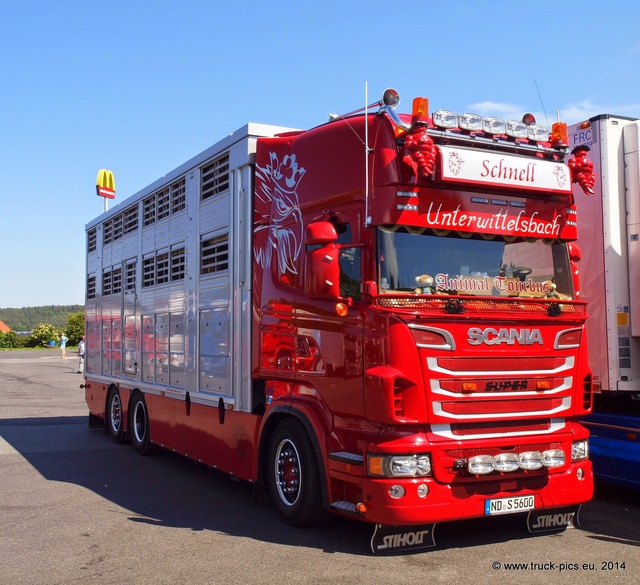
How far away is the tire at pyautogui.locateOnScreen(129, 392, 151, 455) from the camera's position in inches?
457

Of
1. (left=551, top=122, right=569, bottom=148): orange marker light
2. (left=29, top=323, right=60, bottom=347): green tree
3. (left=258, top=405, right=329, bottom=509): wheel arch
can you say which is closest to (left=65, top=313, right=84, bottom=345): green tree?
(left=29, top=323, right=60, bottom=347): green tree

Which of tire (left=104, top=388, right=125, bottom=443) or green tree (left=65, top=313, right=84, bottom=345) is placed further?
green tree (left=65, top=313, right=84, bottom=345)

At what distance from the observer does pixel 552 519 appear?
681 centimetres

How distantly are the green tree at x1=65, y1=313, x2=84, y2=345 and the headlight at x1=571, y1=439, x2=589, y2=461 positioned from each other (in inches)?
2273

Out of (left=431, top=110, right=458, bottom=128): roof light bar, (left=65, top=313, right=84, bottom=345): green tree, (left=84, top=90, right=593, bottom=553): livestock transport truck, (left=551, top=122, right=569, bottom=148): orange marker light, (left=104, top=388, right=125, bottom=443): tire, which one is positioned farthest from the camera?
(left=65, top=313, right=84, bottom=345): green tree

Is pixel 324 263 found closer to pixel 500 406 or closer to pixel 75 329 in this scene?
pixel 500 406

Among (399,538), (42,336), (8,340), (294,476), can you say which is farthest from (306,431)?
(8,340)

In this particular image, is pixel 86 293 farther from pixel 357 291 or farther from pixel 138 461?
pixel 357 291

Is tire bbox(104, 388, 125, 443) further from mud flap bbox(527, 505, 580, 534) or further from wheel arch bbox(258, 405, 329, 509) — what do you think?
mud flap bbox(527, 505, 580, 534)

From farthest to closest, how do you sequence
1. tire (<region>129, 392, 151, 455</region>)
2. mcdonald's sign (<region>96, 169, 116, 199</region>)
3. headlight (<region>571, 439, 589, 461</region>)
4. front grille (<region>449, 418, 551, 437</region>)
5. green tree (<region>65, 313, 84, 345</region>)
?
green tree (<region>65, 313, 84, 345</region>) → mcdonald's sign (<region>96, 169, 116, 199</region>) → tire (<region>129, 392, 151, 455</region>) → headlight (<region>571, 439, 589, 461</region>) → front grille (<region>449, 418, 551, 437</region>)

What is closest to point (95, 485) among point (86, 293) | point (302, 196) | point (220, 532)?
point (220, 532)

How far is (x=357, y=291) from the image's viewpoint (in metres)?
6.34

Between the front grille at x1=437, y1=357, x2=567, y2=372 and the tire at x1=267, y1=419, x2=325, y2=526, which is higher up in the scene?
the front grille at x1=437, y1=357, x2=567, y2=372

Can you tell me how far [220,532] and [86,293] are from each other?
9.56 m
